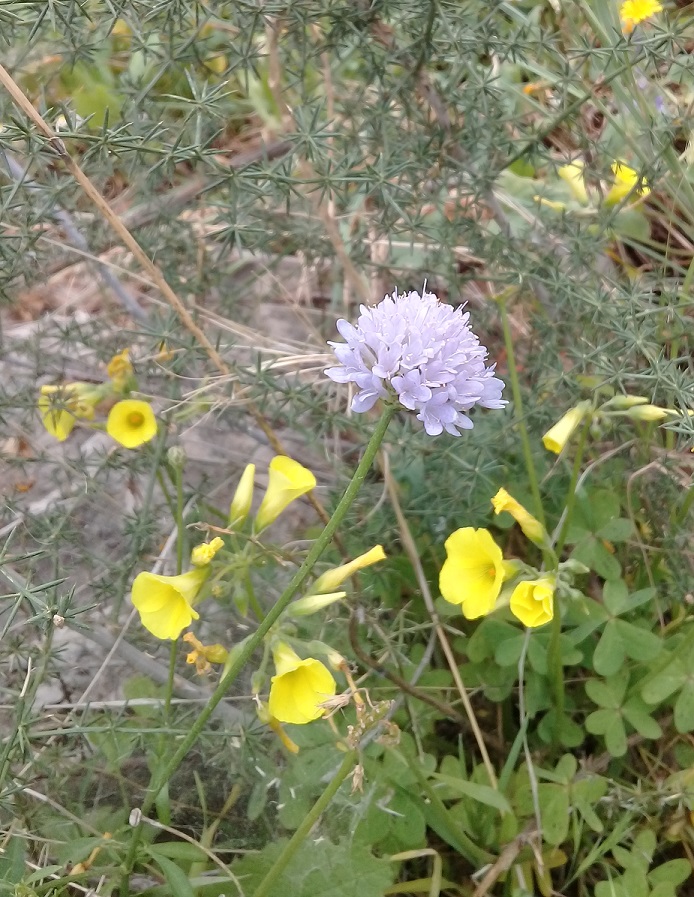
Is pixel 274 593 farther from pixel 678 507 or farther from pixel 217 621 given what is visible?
pixel 678 507

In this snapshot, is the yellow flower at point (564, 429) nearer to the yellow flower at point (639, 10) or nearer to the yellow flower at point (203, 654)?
the yellow flower at point (203, 654)

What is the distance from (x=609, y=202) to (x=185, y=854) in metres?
1.67

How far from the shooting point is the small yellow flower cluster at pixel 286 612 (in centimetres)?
113

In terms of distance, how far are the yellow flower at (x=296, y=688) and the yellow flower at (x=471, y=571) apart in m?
0.27

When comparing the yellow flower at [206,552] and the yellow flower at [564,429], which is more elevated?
the yellow flower at [564,429]

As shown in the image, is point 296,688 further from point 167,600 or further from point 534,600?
point 534,600

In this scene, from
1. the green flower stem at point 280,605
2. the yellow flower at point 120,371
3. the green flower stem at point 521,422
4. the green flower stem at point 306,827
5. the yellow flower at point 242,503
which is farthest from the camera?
the yellow flower at point 120,371

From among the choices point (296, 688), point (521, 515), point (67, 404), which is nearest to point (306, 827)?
point (296, 688)

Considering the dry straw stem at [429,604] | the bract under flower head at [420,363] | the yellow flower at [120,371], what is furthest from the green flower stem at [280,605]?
the yellow flower at [120,371]

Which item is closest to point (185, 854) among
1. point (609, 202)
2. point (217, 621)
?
point (217, 621)

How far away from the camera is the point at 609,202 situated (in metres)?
1.94

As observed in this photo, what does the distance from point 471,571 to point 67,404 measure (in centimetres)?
91

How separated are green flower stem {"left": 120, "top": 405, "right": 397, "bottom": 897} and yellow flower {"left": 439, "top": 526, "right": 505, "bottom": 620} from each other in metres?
0.34

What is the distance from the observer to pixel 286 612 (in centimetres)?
118
